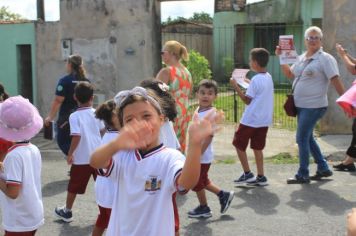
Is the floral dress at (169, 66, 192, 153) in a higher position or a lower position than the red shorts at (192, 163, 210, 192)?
higher

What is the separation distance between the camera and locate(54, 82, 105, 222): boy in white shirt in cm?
538

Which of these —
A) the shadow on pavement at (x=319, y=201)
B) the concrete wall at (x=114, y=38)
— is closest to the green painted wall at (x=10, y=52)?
the concrete wall at (x=114, y=38)

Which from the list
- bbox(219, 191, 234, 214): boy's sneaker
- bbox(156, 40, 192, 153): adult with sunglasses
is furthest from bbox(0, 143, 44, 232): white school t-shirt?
bbox(156, 40, 192, 153): adult with sunglasses

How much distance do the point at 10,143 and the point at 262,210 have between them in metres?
2.87

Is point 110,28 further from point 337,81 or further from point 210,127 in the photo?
point 210,127

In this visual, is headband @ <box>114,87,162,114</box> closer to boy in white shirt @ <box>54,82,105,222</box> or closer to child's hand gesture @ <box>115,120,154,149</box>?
child's hand gesture @ <box>115,120,154,149</box>

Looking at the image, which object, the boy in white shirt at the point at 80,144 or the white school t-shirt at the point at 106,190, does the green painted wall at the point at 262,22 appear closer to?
the boy in white shirt at the point at 80,144

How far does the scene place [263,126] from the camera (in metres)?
6.57

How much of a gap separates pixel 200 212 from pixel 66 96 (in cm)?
272

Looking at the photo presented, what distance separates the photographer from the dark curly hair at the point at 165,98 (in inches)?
142

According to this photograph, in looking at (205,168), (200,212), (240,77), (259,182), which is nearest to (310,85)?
(240,77)

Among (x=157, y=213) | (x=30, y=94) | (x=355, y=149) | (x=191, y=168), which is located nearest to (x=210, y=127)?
(x=191, y=168)

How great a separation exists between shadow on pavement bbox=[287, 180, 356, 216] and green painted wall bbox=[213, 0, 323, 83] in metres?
16.3

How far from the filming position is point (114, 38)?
32.4 ft
